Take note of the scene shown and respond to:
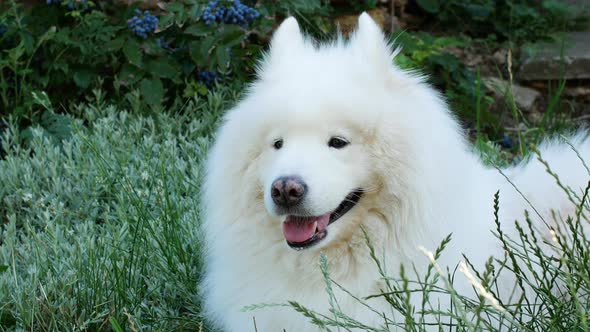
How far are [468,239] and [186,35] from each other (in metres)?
2.89

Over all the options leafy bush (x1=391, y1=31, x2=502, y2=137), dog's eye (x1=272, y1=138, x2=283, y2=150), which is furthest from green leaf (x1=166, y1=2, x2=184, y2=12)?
dog's eye (x1=272, y1=138, x2=283, y2=150)

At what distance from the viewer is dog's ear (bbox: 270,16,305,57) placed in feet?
9.31

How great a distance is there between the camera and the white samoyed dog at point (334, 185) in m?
2.51

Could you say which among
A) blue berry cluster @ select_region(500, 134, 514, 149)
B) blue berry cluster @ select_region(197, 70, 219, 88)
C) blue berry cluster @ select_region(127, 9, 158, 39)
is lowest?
blue berry cluster @ select_region(500, 134, 514, 149)

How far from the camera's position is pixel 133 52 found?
4.72m

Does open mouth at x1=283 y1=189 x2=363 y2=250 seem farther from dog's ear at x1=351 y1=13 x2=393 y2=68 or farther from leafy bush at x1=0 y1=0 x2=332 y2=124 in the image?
leafy bush at x1=0 y1=0 x2=332 y2=124

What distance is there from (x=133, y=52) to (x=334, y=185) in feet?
8.71

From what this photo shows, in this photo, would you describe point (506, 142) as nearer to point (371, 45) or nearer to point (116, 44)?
point (116, 44)

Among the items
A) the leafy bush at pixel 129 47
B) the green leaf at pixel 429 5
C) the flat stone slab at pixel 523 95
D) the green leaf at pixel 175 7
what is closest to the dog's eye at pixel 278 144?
the leafy bush at pixel 129 47

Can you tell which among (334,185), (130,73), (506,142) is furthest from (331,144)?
(506,142)

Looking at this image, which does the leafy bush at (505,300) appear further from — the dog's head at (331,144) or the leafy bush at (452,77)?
the leafy bush at (452,77)

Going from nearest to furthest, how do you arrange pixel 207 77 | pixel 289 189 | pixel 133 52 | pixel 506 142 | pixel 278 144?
pixel 289 189 → pixel 278 144 → pixel 133 52 → pixel 207 77 → pixel 506 142

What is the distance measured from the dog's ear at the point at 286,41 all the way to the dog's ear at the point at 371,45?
0.77ft

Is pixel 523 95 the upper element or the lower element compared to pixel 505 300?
lower
